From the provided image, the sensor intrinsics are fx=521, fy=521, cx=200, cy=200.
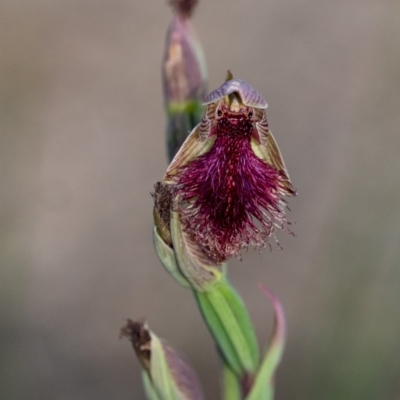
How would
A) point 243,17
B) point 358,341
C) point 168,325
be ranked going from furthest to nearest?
point 243,17 < point 168,325 < point 358,341

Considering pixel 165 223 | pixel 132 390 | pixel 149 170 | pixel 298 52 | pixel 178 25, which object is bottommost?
pixel 165 223

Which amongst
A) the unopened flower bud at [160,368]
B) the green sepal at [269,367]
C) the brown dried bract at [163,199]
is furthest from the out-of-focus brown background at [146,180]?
the brown dried bract at [163,199]

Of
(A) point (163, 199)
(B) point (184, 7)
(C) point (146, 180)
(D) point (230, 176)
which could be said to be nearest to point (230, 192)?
(D) point (230, 176)

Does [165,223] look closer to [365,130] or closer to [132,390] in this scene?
[132,390]

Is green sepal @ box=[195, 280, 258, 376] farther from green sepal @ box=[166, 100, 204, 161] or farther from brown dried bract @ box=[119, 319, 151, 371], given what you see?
green sepal @ box=[166, 100, 204, 161]

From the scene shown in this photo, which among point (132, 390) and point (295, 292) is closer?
point (132, 390)

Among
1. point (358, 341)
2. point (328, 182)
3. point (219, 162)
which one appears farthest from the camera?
point (328, 182)

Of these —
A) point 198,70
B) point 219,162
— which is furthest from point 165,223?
point 198,70

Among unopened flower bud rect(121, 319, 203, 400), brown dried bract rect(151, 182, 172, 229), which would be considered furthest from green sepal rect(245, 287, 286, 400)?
brown dried bract rect(151, 182, 172, 229)
